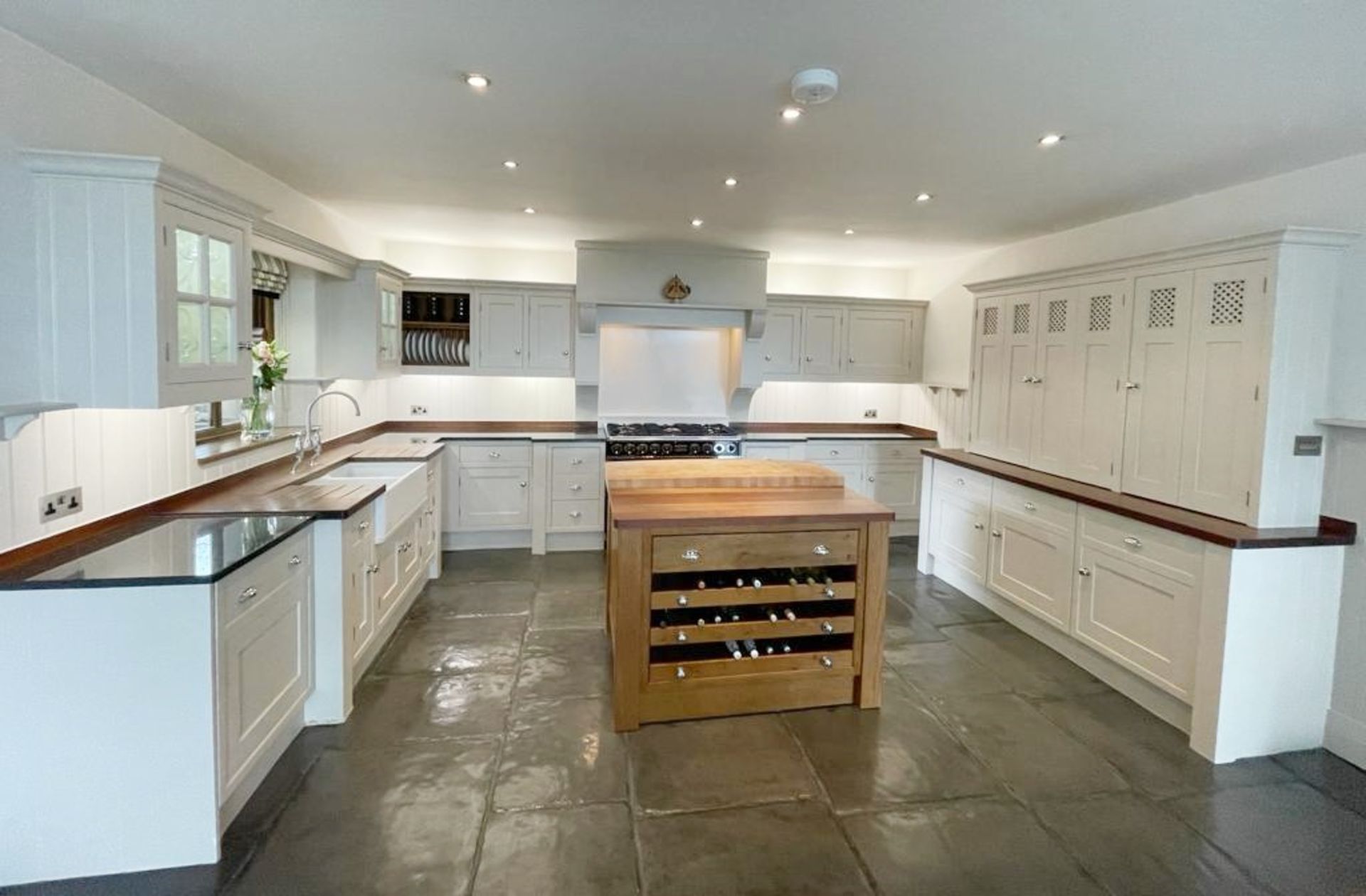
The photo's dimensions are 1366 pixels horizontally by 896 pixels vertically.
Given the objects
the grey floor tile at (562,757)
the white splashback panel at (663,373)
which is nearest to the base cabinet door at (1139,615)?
the grey floor tile at (562,757)

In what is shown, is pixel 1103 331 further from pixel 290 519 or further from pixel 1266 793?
pixel 290 519

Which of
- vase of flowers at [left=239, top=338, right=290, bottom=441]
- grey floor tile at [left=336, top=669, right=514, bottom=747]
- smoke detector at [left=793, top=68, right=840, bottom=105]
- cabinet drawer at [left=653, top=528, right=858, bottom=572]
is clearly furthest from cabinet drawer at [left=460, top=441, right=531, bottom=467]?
smoke detector at [left=793, top=68, right=840, bottom=105]

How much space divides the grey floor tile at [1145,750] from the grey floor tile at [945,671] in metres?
0.30

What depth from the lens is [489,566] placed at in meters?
5.05

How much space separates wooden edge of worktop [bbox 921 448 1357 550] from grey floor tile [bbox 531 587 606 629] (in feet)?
8.57

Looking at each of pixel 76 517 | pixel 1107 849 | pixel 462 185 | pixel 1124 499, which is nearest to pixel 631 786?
pixel 1107 849

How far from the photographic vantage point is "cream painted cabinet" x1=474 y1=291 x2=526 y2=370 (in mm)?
5426

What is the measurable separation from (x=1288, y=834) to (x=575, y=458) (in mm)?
4425

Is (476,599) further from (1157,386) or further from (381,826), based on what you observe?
(1157,386)

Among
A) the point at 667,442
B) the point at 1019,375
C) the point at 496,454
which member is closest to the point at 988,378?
the point at 1019,375

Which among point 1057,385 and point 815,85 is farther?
point 1057,385

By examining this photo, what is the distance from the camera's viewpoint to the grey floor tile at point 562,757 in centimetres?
245

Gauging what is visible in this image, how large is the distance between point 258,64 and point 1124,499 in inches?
158

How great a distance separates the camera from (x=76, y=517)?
227 cm
